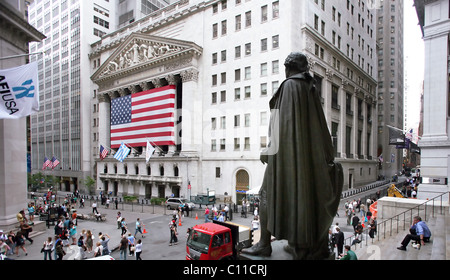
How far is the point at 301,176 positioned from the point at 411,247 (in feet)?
28.7

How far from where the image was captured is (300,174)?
414 cm

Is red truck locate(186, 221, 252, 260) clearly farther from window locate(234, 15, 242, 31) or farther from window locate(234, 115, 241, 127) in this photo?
window locate(234, 15, 242, 31)

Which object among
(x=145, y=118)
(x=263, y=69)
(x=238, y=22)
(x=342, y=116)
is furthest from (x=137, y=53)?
(x=342, y=116)

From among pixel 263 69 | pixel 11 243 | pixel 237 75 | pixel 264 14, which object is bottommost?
pixel 11 243

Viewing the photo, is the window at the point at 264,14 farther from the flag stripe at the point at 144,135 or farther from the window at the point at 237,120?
the flag stripe at the point at 144,135

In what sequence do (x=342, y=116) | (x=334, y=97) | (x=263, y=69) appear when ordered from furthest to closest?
(x=342, y=116), (x=334, y=97), (x=263, y=69)

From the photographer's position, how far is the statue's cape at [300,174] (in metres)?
4.12

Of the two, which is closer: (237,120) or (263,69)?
(263,69)

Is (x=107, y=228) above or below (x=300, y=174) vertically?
below

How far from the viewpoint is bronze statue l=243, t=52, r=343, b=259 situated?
4129 mm

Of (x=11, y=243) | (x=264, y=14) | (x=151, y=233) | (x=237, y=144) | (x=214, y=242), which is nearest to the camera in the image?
(x=214, y=242)

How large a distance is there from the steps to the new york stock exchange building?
61.1ft

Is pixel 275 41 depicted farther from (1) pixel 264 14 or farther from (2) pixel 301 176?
(2) pixel 301 176

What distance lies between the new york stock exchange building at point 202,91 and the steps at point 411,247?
61.1ft
